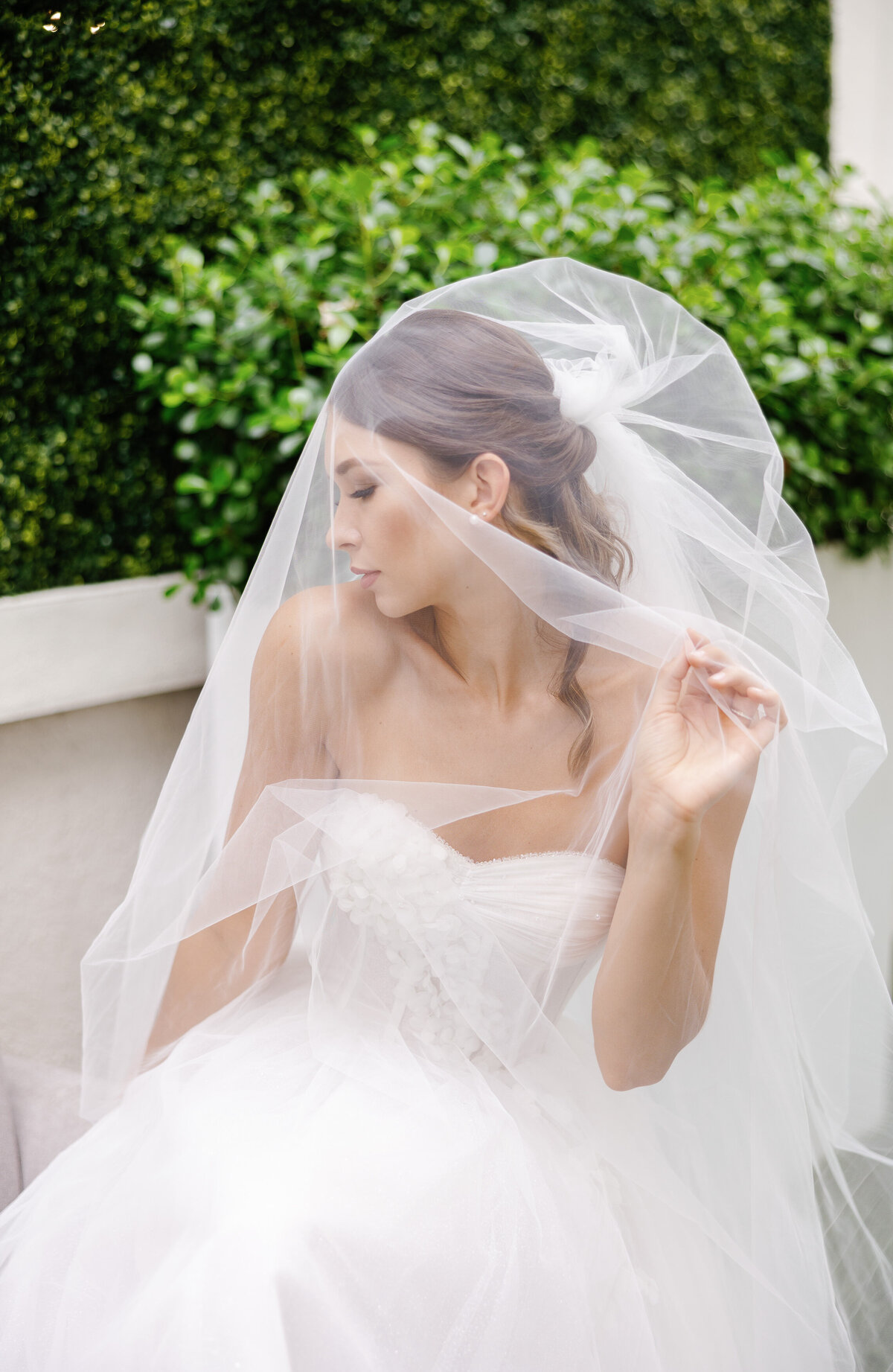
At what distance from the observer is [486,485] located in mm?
1561

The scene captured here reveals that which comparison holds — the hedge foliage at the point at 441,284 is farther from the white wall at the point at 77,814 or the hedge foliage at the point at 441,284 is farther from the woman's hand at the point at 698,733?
the woman's hand at the point at 698,733

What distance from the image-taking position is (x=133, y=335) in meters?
2.49

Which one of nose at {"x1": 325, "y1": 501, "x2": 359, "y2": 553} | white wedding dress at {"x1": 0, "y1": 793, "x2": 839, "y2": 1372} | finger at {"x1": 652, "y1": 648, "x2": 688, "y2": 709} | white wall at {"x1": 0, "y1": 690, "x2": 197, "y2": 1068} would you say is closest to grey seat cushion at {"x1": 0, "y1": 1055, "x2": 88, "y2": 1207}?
white wedding dress at {"x1": 0, "y1": 793, "x2": 839, "y2": 1372}

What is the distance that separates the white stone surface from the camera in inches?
187

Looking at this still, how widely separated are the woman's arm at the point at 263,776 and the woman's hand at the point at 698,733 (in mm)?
510

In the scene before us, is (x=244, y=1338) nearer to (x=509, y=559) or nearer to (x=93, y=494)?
(x=509, y=559)

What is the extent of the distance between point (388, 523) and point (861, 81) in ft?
14.6

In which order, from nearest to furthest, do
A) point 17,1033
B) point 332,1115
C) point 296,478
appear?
point 332,1115
point 296,478
point 17,1033

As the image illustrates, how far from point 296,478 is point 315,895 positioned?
64 cm

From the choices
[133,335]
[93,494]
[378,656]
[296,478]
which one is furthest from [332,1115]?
[133,335]

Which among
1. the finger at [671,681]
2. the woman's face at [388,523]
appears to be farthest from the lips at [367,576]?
the finger at [671,681]

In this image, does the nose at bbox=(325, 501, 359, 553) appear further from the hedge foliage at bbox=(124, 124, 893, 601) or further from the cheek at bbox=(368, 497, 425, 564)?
the hedge foliage at bbox=(124, 124, 893, 601)

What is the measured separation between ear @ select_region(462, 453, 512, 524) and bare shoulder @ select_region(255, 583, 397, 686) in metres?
0.24

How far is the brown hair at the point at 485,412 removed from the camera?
5.04 ft
